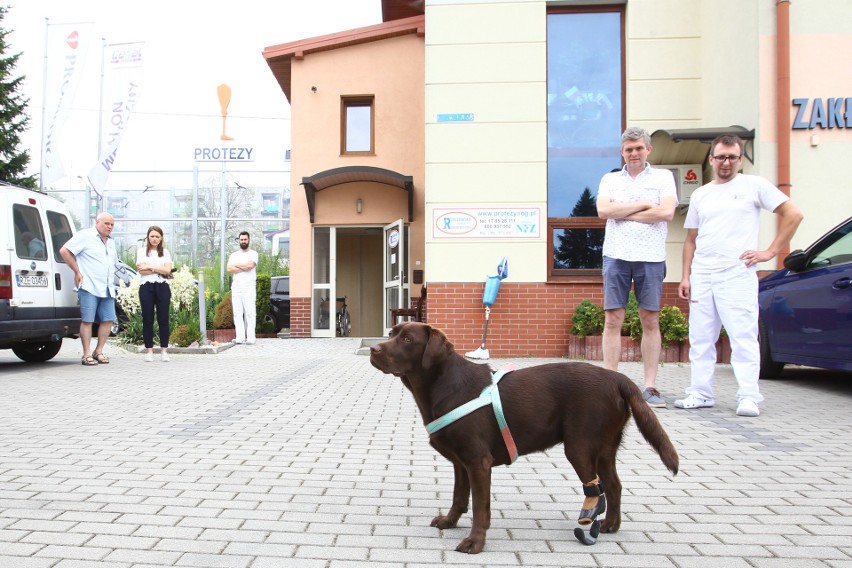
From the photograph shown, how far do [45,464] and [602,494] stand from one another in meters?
3.20

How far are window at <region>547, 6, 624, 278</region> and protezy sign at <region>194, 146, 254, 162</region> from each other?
28.8 feet

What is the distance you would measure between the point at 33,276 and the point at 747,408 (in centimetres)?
858

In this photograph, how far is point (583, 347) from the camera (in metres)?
9.83

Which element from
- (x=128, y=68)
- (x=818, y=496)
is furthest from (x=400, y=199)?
(x=818, y=496)

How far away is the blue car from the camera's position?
6309mm

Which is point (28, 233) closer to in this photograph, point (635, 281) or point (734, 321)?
point (635, 281)

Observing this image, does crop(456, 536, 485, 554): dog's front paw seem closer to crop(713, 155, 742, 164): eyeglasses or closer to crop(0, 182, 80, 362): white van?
crop(713, 155, 742, 164): eyeglasses

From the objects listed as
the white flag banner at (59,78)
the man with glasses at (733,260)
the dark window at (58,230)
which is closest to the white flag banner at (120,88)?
the white flag banner at (59,78)

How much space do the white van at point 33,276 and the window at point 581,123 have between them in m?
6.97

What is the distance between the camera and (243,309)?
13539 millimetres

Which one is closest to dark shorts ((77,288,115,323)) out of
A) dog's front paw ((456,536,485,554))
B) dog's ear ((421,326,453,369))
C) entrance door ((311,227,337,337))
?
entrance door ((311,227,337,337))

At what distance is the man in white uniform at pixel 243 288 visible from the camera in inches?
523

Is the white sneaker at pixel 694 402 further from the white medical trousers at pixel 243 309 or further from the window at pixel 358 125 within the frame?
the window at pixel 358 125

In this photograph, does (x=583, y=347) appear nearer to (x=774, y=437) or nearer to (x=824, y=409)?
(x=824, y=409)
